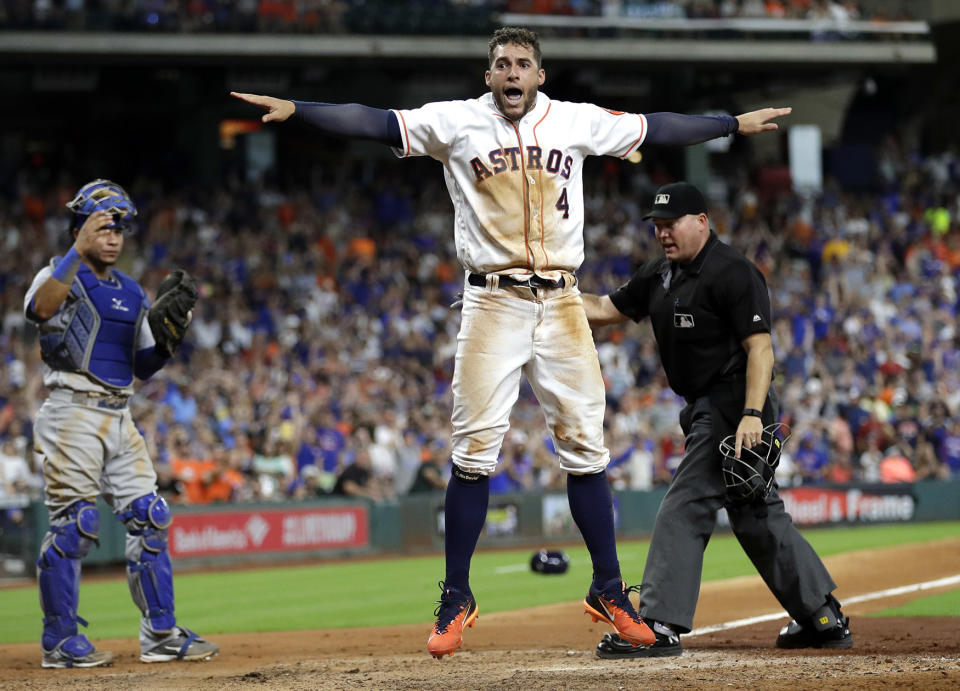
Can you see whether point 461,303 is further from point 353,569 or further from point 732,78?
point 732,78

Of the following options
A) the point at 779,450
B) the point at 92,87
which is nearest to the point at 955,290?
the point at 92,87

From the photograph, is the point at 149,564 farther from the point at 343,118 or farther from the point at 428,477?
the point at 428,477

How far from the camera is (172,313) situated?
714cm

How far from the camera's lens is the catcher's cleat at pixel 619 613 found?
231 inches

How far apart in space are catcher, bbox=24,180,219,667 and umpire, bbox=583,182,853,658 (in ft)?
Result: 8.53

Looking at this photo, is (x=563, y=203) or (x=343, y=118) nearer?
(x=343, y=118)

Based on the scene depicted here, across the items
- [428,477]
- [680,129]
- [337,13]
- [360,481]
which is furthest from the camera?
[337,13]

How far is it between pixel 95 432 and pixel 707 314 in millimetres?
3289

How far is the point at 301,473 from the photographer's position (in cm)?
1752

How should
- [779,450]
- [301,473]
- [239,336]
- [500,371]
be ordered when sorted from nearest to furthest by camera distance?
1. [500,371]
2. [779,450]
3. [301,473]
4. [239,336]

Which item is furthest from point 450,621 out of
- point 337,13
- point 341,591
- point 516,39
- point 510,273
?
point 337,13

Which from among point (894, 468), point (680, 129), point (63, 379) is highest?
point (680, 129)

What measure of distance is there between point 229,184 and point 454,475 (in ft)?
62.4

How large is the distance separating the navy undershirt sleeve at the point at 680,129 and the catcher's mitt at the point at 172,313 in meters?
2.73
